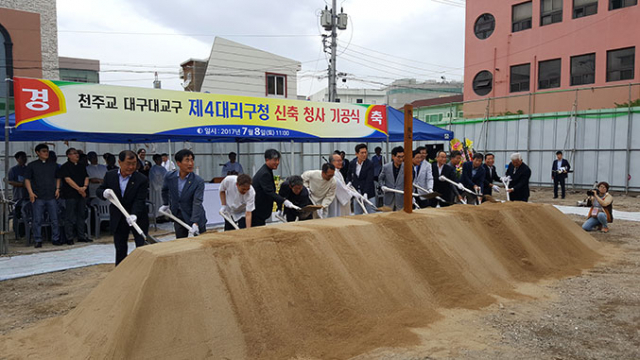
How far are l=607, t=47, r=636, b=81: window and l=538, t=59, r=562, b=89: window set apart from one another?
1.82 meters

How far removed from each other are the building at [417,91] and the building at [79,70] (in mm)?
22142

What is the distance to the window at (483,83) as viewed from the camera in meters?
20.2

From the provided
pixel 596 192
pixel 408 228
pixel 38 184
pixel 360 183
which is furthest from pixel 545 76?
pixel 38 184

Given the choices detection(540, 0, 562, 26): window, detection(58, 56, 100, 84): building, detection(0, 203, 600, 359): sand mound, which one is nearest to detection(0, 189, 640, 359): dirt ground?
detection(0, 203, 600, 359): sand mound

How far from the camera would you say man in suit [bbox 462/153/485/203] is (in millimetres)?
7414

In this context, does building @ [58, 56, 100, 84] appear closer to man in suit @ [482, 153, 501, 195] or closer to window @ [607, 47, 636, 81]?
man in suit @ [482, 153, 501, 195]

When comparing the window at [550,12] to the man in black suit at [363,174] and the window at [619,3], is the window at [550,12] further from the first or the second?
the man in black suit at [363,174]

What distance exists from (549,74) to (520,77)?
1253 mm

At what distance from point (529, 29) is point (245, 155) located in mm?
13491

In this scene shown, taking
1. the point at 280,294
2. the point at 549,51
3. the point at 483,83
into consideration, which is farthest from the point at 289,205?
the point at 483,83

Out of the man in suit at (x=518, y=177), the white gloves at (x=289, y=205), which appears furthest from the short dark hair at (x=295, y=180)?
the man in suit at (x=518, y=177)

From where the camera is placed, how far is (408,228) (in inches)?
181

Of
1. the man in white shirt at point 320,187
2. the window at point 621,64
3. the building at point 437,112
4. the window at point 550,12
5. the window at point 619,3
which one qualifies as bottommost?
the man in white shirt at point 320,187

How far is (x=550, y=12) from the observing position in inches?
717
